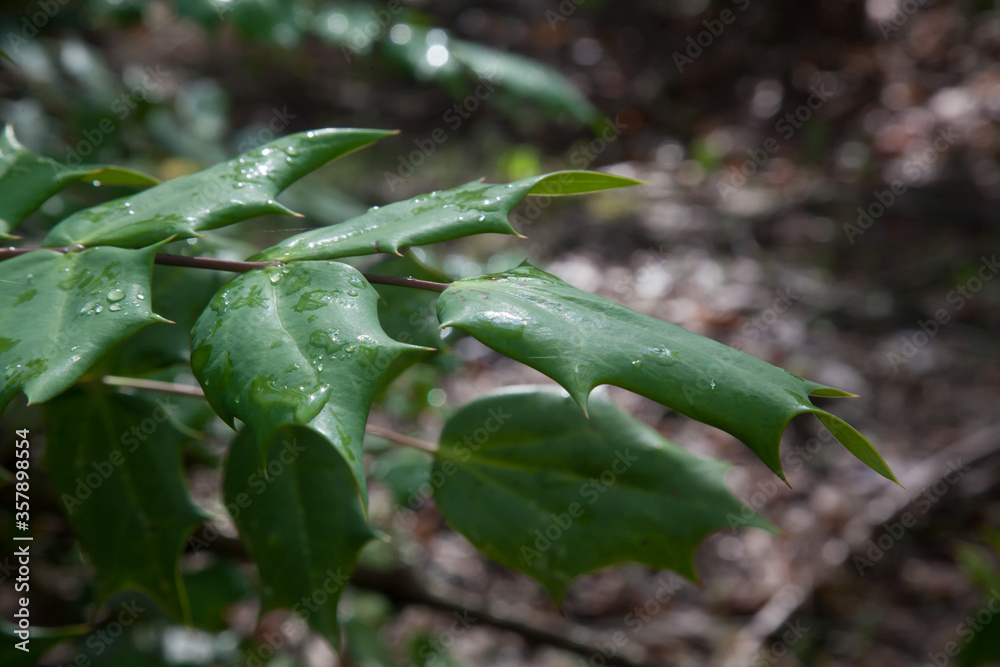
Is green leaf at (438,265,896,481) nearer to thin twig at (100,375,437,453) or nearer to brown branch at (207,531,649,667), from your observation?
thin twig at (100,375,437,453)

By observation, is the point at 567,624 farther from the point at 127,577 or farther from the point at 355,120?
the point at 355,120

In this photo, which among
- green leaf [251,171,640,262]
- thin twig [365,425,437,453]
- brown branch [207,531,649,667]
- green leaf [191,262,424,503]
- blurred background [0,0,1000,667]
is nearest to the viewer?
green leaf [191,262,424,503]

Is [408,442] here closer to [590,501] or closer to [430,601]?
[590,501]

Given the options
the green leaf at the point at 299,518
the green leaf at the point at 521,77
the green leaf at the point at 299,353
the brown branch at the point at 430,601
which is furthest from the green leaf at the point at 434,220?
the green leaf at the point at 521,77

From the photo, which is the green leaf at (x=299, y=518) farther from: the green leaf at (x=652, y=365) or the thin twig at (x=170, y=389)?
the green leaf at (x=652, y=365)

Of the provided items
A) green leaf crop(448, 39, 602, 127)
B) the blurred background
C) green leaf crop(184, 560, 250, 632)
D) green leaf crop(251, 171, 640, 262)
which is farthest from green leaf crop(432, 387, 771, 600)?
green leaf crop(448, 39, 602, 127)

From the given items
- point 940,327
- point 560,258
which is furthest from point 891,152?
point 560,258

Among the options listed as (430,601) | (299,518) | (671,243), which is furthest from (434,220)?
(671,243)
